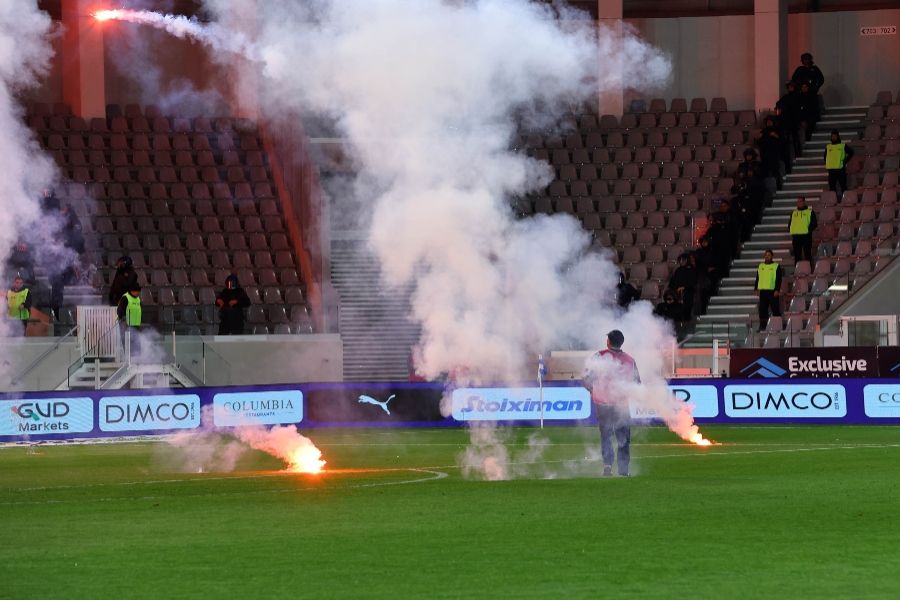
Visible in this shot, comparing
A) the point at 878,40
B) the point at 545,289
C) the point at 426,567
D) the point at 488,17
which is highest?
the point at 878,40

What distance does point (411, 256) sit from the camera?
3216 cm

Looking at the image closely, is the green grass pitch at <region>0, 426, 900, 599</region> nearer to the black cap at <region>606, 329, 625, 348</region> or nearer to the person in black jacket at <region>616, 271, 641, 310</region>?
the black cap at <region>606, 329, 625, 348</region>

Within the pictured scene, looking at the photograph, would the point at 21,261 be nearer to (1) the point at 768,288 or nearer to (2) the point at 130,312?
(2) the point at 130,312

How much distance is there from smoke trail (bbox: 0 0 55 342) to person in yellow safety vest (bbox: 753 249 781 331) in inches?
676

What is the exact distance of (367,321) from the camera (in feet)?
127

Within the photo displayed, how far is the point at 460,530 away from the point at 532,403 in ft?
65.5

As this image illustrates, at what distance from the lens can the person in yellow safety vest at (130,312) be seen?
36.1 m

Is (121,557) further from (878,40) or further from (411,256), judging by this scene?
(878,40)

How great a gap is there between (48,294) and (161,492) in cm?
1843

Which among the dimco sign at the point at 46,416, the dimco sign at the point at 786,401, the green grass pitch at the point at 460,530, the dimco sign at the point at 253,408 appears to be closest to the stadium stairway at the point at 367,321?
the dimco sign at the point at 253,408

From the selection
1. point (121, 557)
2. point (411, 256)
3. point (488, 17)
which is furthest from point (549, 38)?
point (121, 557)

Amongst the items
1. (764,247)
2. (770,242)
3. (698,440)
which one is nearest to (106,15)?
(764,247)

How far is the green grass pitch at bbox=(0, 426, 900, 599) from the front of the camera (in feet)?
39.1

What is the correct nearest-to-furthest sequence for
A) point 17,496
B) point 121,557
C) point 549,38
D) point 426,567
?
1. point 426,567
2. point 121,557
3. point 17,496
4. point 549,38
